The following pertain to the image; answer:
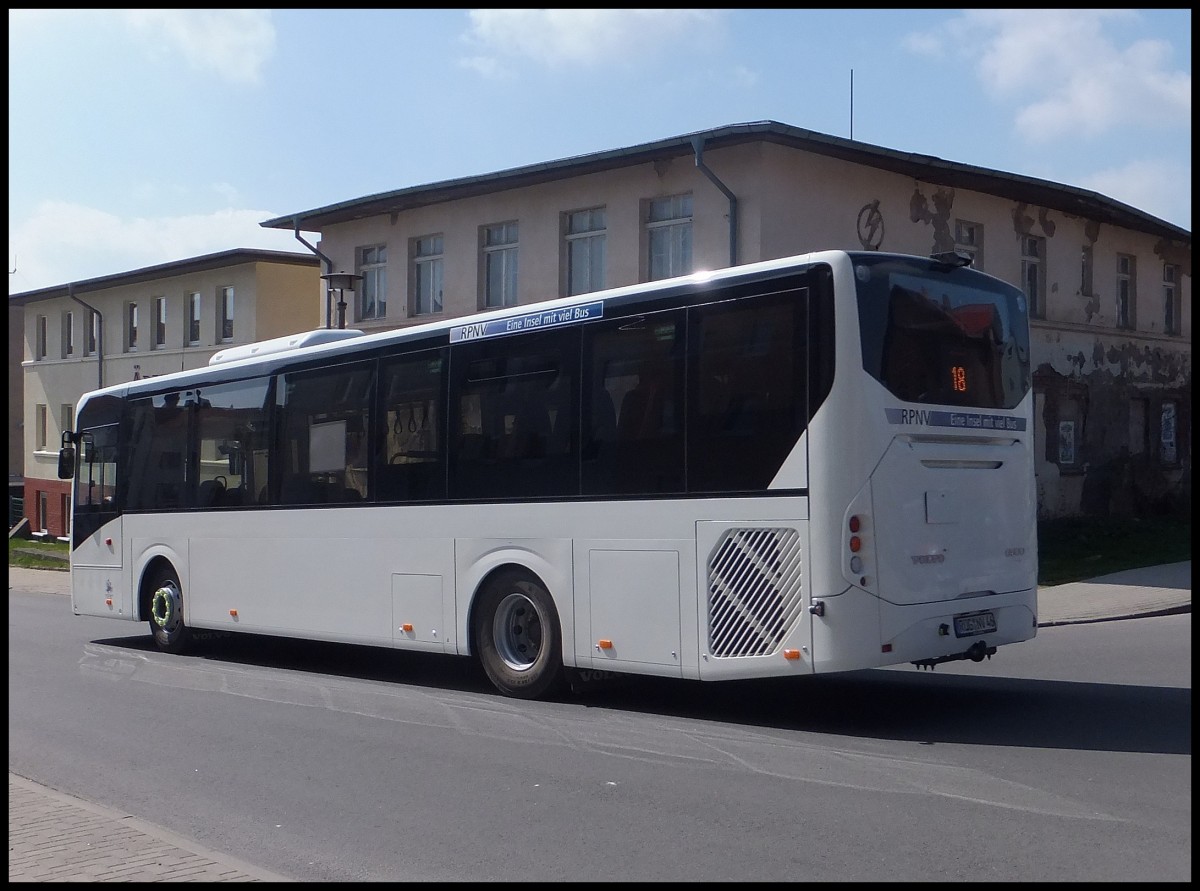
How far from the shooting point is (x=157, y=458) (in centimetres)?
1580

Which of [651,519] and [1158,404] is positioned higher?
[1158,404]

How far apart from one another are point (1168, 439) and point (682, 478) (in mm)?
23828

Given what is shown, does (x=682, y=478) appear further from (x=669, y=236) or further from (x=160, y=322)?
(x=160, y=322)

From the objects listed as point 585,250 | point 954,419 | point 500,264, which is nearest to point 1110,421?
point 585,250

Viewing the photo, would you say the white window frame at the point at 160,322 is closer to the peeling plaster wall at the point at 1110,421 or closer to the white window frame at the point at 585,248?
the white window frame at the point at 585,248

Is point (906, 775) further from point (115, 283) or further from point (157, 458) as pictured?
point (115, 283)

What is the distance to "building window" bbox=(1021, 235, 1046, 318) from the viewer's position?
27.0 metres

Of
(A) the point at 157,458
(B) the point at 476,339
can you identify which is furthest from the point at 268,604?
(B) the point at 476,339

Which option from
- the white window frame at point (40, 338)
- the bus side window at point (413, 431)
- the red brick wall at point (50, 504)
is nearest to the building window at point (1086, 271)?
the bus side window at point (413, 431)

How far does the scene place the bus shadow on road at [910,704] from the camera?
8891 millimetres

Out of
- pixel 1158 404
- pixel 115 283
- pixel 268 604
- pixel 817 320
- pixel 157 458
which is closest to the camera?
pixel 817 320

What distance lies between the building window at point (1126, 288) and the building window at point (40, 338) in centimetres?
3563

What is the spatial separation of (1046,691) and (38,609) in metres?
17.6

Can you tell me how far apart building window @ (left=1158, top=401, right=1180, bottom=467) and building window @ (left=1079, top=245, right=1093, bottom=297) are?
Answer: 12.4 feet
